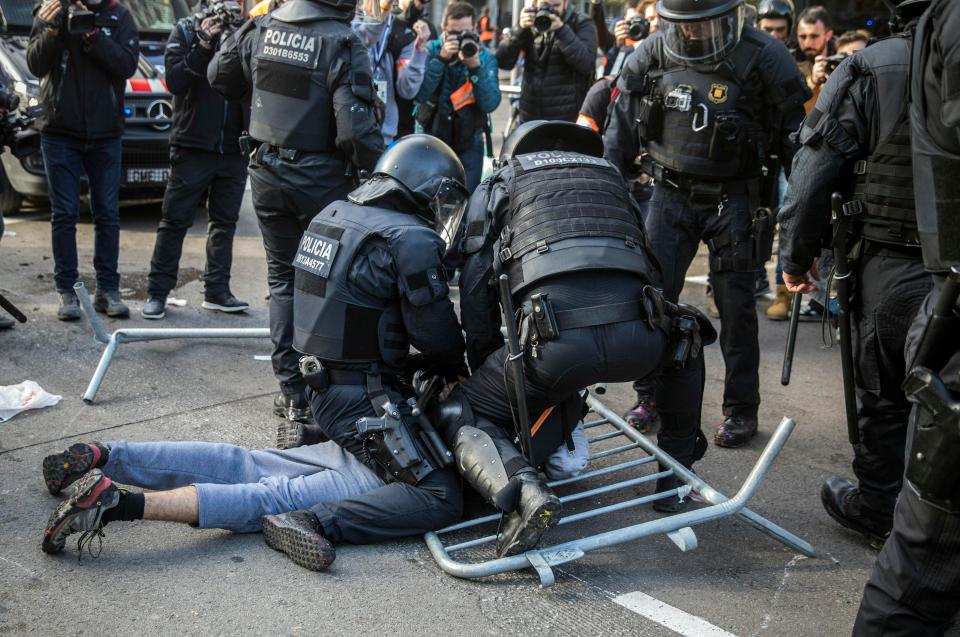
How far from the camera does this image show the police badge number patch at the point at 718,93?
4648 mm

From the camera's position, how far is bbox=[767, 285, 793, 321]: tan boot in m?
6.82

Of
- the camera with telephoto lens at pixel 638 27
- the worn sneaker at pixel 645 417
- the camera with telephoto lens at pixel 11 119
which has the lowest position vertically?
the worn sneaker at pixel 645 417

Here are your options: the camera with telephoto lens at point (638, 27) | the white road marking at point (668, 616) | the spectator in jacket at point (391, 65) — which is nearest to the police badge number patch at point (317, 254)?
the white road marking at point (668, 616)

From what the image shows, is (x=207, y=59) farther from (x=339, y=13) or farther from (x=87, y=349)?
(x=87, y=349)

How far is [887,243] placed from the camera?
358 centimetres

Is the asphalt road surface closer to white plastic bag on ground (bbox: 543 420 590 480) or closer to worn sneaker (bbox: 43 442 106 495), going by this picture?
worn sneaker (bbox: 43 442 106 495)

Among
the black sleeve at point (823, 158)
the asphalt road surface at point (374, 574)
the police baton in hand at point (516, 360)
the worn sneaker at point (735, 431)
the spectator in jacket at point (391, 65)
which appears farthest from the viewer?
the spectator in jacket at point (391, 65)

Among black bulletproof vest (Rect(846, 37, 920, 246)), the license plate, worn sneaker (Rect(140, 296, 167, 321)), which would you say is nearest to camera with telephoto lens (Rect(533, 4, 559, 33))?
the license plate

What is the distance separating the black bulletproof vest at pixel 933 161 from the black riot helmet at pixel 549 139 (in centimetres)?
165

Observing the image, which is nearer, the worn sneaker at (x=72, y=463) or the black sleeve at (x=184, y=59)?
the worn sneaker at (x=72, y=463)

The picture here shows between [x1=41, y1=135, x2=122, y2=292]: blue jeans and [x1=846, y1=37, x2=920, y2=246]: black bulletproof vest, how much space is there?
4.44 m

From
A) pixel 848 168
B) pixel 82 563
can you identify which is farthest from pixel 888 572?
pixel 82 563

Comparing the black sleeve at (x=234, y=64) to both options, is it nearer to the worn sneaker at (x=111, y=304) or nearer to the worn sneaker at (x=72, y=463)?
the worn sneaker at (x=111, y=304)

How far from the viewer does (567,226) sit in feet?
11.7
